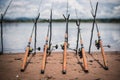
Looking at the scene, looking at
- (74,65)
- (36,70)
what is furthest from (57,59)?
(36,70)

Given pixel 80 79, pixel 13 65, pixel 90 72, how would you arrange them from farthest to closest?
pixel 13 65
pixel 90 72
pixel 80 79

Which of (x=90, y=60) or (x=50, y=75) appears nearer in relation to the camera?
(x=50, y=75)

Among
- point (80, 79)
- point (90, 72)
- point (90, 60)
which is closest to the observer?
point (80, 79)

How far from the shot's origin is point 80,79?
6418mm

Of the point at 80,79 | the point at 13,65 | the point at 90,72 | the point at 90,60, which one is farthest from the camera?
the point at 90,60

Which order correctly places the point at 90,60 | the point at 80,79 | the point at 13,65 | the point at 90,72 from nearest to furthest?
the point at 80,79 < the point at 90,72 < the point at 13,65 < the point at 90,60

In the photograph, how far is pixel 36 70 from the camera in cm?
728

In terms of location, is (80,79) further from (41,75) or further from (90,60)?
(90,60)

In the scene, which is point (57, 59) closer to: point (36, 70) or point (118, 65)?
point (36, 70)

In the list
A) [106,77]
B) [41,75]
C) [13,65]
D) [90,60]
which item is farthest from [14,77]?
[90,60]

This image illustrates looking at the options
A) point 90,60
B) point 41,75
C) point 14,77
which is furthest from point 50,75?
point 90,60

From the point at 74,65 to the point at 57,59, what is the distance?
4.02ft

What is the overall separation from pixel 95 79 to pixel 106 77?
0.45 metres

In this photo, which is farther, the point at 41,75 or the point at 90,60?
the point at 90,60
